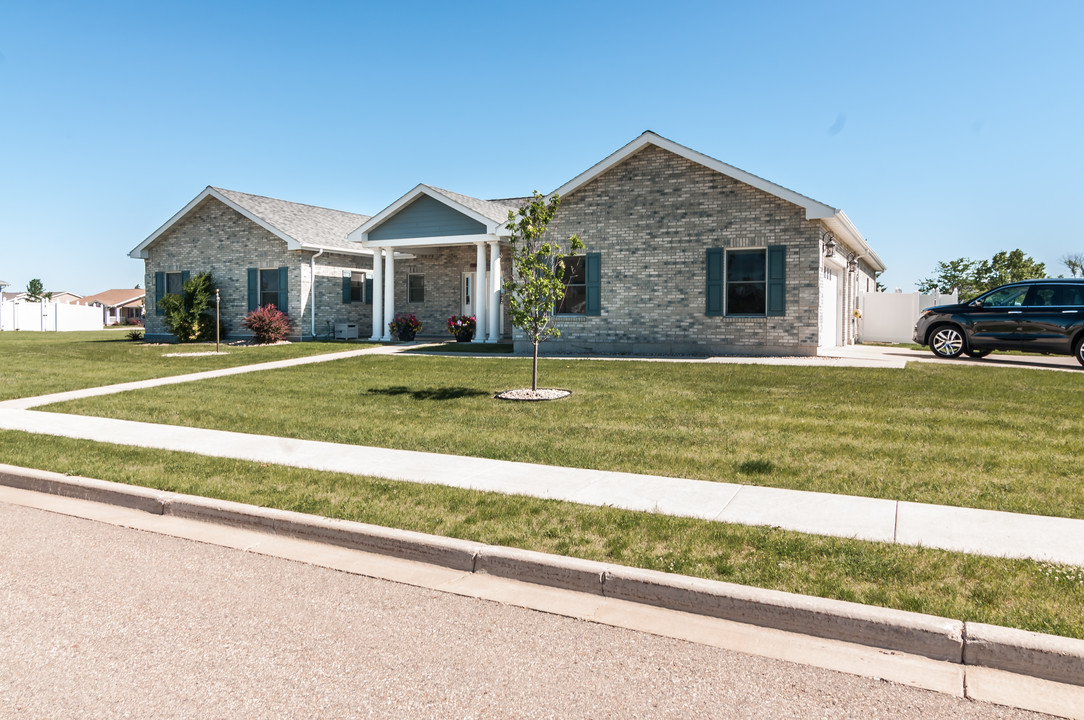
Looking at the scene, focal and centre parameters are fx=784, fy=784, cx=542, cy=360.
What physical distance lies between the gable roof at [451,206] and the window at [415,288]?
3458 millimetres

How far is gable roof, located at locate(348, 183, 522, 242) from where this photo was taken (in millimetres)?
23656

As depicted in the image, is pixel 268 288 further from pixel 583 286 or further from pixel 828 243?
pixel 828 243

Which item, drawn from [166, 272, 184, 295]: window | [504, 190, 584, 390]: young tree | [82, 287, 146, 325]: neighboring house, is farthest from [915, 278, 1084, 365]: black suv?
[82, 287, 146, 325]: neighboring house

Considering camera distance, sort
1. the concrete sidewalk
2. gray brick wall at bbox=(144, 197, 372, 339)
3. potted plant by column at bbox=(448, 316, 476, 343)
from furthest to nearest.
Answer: gray brick wall at bbox=(144, 197, 372, 339) < potted plant by column at bbox=(448, 316, 476, 343) < the concrete sidewalk

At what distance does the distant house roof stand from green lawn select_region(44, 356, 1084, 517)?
322 ft

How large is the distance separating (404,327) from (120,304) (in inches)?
3543

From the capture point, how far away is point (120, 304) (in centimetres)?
10088

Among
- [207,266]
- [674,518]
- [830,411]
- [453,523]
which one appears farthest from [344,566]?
[207,266]

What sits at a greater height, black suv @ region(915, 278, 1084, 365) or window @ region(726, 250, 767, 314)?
window @ region(726, 250, 767, 314)

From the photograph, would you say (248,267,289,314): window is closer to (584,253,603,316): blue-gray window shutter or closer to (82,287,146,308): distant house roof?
(584,253,603,316): blue-gray window shutter

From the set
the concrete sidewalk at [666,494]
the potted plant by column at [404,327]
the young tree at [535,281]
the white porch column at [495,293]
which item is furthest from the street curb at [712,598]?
the potted plant by column at [404,327]

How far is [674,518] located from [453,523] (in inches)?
66.4


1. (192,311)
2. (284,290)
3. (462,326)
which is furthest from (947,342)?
(192,311)

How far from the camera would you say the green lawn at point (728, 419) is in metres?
7.45
